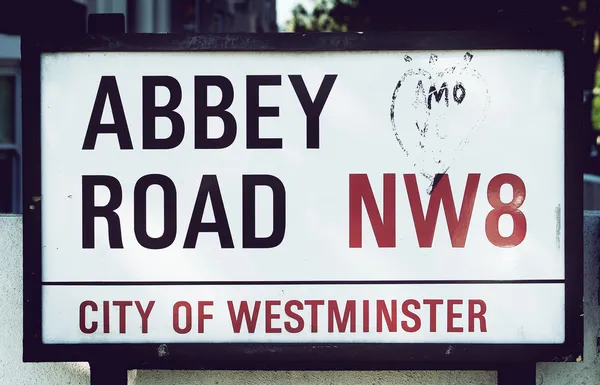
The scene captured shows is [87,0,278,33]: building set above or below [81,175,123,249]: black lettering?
above

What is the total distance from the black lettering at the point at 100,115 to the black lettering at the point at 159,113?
63 mm

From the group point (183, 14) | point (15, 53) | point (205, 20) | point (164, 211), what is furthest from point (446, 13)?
point (164, 211)

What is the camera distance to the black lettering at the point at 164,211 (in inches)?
94.0

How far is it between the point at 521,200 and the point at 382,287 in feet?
1.48

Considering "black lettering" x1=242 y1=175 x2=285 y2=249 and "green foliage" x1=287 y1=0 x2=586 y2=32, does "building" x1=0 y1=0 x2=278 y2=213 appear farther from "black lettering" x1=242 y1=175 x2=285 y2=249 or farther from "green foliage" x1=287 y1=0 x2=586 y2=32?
"black lettering" x1=242 y1=175 x2=285 y2=249

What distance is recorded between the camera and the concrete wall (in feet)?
8.49

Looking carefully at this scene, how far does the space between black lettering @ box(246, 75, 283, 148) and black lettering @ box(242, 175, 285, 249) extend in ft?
0.33

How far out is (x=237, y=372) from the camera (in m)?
2.67

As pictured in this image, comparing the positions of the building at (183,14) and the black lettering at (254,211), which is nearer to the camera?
the black lettering at (254,211)

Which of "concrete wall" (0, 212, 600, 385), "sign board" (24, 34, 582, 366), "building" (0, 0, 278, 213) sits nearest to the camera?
"sign board" (24, 34, 582, 366)

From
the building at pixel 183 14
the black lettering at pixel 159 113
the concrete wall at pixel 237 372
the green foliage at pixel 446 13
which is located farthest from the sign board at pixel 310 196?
the building at pixel 183 14

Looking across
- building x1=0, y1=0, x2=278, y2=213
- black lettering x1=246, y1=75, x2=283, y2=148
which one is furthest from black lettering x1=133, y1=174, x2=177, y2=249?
building x1=0, y1=0, x2=278, y2=213

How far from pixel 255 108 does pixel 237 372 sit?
0.84 m

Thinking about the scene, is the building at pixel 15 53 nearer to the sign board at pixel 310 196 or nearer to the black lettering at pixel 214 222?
the sign board at pixel 310 196
